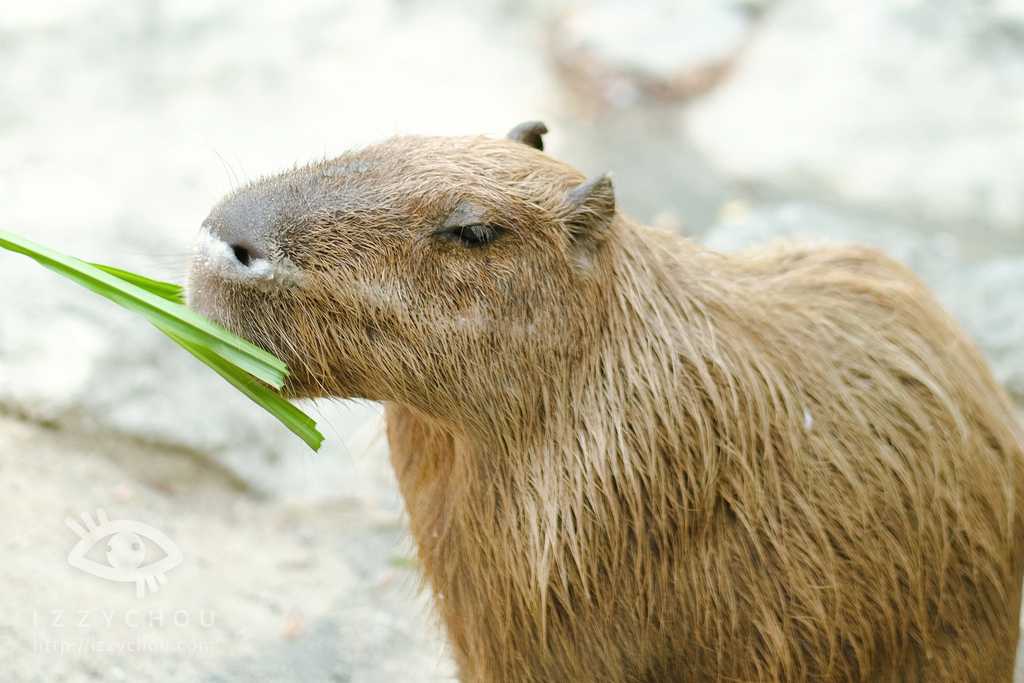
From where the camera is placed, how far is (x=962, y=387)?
9.62 ft

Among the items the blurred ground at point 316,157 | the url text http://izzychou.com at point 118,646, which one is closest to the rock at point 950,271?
the blurred ground at point 316,157

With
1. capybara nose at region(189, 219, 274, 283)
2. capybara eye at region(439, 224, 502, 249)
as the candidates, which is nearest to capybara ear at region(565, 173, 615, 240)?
capybara eye at region(439, 224, 502, 249)

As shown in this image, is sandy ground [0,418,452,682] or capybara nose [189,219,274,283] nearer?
capybara nose [189,219,274,283]

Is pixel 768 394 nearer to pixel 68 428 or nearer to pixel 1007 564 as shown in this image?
pixel 1007 564

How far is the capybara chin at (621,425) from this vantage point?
7.70 feet

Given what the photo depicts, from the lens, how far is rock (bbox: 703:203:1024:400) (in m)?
5.16

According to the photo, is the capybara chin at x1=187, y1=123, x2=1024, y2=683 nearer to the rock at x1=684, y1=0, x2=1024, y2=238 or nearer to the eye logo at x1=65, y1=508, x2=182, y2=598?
the eye logo at x1=65, y1=508, x2=182, y2=598

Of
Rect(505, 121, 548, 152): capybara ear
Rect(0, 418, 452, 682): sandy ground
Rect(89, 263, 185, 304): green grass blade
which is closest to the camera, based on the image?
Rect(89, 263, 185, 304): green grass blade

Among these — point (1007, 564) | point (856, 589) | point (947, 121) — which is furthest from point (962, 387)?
point (947, 121)

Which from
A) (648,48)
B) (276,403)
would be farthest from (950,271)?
(648,48)

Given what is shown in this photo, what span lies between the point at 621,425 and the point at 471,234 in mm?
710

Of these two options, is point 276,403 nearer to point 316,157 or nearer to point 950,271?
point 316,157

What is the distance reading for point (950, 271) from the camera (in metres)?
5.48

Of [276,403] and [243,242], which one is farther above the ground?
[243,242]
